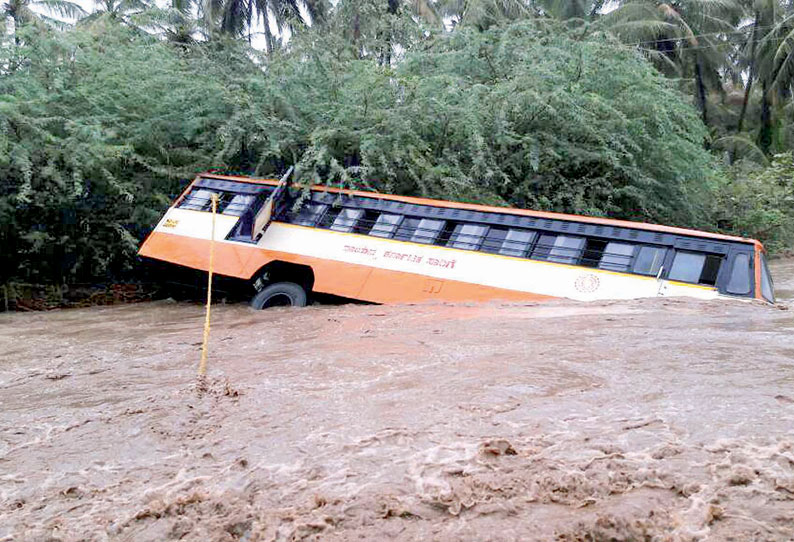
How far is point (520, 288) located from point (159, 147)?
7845 millimetres

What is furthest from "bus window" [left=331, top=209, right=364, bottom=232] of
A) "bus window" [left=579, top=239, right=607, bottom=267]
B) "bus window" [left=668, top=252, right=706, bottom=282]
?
"bus window" [left=668, top=252, right=706, bottom=282]

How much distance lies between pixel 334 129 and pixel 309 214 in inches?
108

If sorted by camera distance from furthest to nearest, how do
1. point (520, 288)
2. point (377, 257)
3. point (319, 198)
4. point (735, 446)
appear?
point (319, 198) → point (377, 257) → point (520, 288) → point (735, 446)

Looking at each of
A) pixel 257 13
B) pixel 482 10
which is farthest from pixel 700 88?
pixel 257 13

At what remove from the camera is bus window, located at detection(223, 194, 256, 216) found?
414 inches

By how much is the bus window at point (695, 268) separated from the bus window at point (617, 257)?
0.54 m

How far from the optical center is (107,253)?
1247 centimetres

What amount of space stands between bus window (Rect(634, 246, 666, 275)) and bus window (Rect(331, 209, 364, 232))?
3.96 metres

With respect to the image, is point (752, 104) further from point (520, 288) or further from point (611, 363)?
point (611, 363)

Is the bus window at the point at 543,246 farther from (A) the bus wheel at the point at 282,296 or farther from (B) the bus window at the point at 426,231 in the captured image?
(A) the bus wheel at the point at 282,296

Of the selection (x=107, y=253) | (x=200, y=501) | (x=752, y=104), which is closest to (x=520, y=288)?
(x=200, y=501)

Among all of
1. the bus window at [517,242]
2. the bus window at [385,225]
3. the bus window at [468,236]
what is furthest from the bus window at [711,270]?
the bus window at [385,225]

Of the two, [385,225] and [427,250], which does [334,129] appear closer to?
[385,225]

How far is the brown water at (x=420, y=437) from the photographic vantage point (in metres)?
2.81
